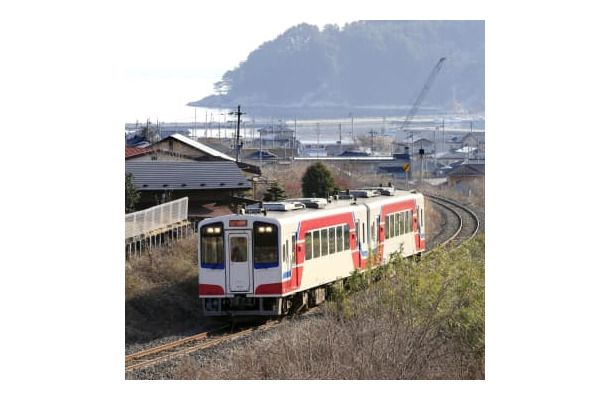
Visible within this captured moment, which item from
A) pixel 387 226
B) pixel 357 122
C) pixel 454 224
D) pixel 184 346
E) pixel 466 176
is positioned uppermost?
pixel 357 122

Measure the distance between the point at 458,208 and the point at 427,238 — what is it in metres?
8.47

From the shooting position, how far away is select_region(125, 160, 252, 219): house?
74.1ft

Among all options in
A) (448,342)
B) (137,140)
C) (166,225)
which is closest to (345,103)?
(137,140)

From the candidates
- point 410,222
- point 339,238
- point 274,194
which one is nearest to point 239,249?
point 339,238

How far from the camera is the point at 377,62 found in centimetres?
12706

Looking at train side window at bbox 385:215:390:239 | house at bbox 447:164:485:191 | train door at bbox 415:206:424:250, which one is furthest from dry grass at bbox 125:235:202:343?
house at bbox 447:164:485:191

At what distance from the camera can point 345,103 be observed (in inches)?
5502

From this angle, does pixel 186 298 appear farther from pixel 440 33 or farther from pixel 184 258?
pixel 440 33

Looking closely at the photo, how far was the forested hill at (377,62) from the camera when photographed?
397ft

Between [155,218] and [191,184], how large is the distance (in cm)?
376

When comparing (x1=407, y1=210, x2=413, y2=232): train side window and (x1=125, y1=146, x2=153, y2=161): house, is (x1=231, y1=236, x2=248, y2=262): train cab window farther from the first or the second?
(x1=125, y1=146, x2=153, y2=161): house

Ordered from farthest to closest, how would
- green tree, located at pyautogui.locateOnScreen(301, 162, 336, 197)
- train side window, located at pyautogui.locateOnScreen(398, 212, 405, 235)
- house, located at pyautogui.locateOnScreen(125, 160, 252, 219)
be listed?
green tree, located at pyautogui.locateOnScreen(301, 162, 336, 197), house, located at pyautogui.locateOnScreen(125, 160, 252, 219), train side window, located at pyautogui.locateOnScreen(398, 212, 405, 235)

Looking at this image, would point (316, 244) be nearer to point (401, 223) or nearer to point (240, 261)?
point (240, 261)

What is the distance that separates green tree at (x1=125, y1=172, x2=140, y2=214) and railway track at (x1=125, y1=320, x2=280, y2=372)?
6.30 m
